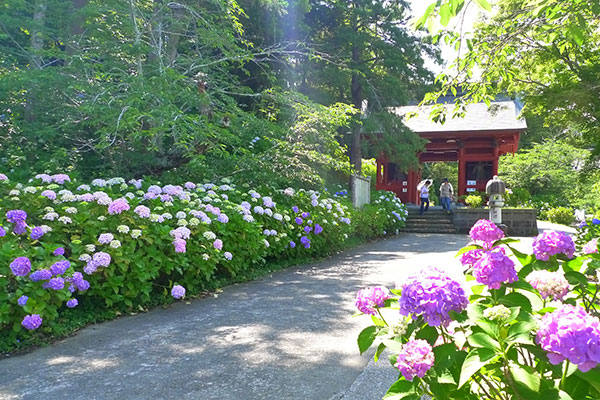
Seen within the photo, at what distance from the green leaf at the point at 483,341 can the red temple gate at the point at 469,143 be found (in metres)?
16.6

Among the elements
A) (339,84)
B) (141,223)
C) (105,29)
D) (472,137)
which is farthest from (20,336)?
(472,137)

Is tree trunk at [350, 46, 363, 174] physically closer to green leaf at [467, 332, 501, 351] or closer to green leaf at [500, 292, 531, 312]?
green leaf at [500, 292, 531, 312]

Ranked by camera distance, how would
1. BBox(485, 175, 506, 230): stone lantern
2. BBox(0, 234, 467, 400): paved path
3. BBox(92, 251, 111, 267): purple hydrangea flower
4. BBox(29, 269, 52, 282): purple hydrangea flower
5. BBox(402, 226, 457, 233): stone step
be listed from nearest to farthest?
1. BBox(0, 234, 467, 400): paved path
2. BBox(29, 269, 52, 282): purple hydrangea flower
3. BBox(92, 251, 111, 267): purple hydrangea flower
4. BBox(485, 175, 506, 230): stone lantern
5. BBox(402, 226, 457, 233): stone step

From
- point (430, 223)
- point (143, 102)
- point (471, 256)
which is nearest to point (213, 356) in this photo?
point (471, 256)

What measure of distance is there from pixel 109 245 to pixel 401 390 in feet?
10.9

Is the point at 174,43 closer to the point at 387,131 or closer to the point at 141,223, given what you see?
the point at 141,223

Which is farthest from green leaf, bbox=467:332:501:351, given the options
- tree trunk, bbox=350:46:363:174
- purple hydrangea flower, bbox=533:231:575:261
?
tree trunk, bbox=350:46:363:174

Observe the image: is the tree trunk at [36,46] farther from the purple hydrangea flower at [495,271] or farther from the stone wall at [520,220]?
the stone wall at [520,220]

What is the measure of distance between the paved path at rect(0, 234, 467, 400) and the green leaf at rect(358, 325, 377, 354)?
0.96 metres

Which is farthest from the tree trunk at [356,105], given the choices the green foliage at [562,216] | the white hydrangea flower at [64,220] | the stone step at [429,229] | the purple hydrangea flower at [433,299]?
the purple hydrangea flower at [433,299]

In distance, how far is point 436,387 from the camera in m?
1.37

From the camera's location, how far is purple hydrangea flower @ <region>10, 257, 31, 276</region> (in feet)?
10.3

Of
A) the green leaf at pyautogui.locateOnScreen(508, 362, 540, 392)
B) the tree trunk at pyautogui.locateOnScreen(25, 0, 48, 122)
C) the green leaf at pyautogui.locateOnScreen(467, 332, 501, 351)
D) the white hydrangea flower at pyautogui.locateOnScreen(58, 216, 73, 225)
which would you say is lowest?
the green leaf at pyautogui.locateOnScreen(508, 362, 540, 392)

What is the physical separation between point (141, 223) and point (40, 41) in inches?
228
